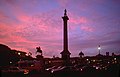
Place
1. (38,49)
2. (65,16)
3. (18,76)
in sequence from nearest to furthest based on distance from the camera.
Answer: (18,76) → (65,16) → (38,49)

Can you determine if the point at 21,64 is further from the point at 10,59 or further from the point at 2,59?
the point at 10,59

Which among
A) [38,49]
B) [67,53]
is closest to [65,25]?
[67,53]

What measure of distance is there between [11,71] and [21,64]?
11665mm

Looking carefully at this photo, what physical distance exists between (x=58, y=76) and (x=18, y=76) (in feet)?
16.4

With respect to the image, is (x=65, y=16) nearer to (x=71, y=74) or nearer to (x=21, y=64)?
(x=21, y=64)

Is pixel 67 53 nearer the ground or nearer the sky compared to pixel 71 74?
nearer the sky

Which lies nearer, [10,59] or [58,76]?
[58,76]

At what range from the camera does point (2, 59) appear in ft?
218

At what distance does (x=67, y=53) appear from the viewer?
6588 cm

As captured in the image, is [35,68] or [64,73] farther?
[35,68]

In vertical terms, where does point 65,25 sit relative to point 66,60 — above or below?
above

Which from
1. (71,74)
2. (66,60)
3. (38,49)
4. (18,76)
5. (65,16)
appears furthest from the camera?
(38,49)

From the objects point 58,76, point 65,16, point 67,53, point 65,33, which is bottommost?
point 58,76

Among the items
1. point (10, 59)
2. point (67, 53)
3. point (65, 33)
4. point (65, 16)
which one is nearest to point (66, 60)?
point (67, 53)
